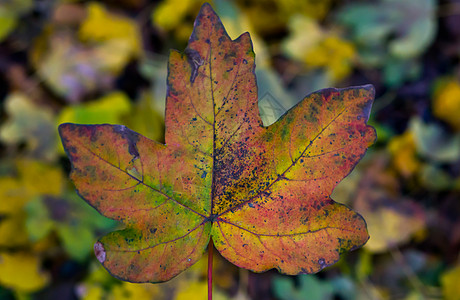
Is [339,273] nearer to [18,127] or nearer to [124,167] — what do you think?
[124,167]

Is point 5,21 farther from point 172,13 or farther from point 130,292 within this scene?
point 130,292

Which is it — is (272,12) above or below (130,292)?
above

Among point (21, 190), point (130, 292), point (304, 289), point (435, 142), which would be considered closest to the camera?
point (130, 292)

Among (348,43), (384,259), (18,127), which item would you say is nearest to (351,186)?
(384,259)

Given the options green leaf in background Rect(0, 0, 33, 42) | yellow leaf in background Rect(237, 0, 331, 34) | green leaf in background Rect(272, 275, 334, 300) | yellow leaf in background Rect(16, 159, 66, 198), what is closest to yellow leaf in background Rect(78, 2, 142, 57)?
green leaf in background Rect(0, 0, 33, 42)

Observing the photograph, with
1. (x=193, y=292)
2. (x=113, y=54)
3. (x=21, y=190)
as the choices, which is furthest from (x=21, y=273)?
(x=113, y=54)

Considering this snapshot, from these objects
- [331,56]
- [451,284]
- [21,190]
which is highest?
[331,56]

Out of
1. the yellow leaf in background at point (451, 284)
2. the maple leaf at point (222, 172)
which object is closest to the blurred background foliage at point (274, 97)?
the yellow leaf in background at point (451, 284)

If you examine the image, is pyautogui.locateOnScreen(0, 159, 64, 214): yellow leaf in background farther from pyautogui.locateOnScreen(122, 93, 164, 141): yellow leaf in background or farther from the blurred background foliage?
pyautogui.locateOnScreen(122, 93, 164, 141): yellow leaf in background
